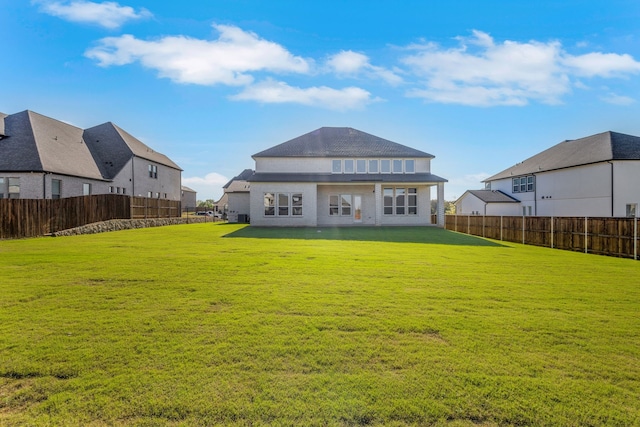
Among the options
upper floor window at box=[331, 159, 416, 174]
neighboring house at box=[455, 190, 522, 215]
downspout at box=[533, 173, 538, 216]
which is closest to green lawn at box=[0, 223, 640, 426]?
upper floor window at box=[331, 159, 416, 174]

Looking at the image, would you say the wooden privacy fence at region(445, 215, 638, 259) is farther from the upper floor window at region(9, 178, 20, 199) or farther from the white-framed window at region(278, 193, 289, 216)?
the upper floor window at region(9, 178, 20, 199)

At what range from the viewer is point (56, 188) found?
23062 mm

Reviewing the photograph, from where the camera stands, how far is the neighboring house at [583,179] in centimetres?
2534

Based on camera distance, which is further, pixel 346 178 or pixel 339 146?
pixel 339 146

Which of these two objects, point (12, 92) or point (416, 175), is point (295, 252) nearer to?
point (416, 175)

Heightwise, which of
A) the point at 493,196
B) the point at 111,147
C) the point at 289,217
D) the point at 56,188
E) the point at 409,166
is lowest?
the point at 289,217

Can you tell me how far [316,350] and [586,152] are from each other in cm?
3482

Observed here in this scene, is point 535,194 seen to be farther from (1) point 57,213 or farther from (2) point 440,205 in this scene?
(1) point 57,213

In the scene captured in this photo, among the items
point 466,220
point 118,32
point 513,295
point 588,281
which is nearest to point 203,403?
point 513,295

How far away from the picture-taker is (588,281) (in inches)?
292

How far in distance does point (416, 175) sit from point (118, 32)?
21.6m

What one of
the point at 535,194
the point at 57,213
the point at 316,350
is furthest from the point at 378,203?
the point at 316,350

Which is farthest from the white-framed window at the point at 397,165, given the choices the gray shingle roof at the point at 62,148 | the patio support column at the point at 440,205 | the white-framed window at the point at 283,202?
the gray shingle roof at the point at 62,148

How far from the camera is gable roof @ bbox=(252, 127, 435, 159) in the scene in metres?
27.7
